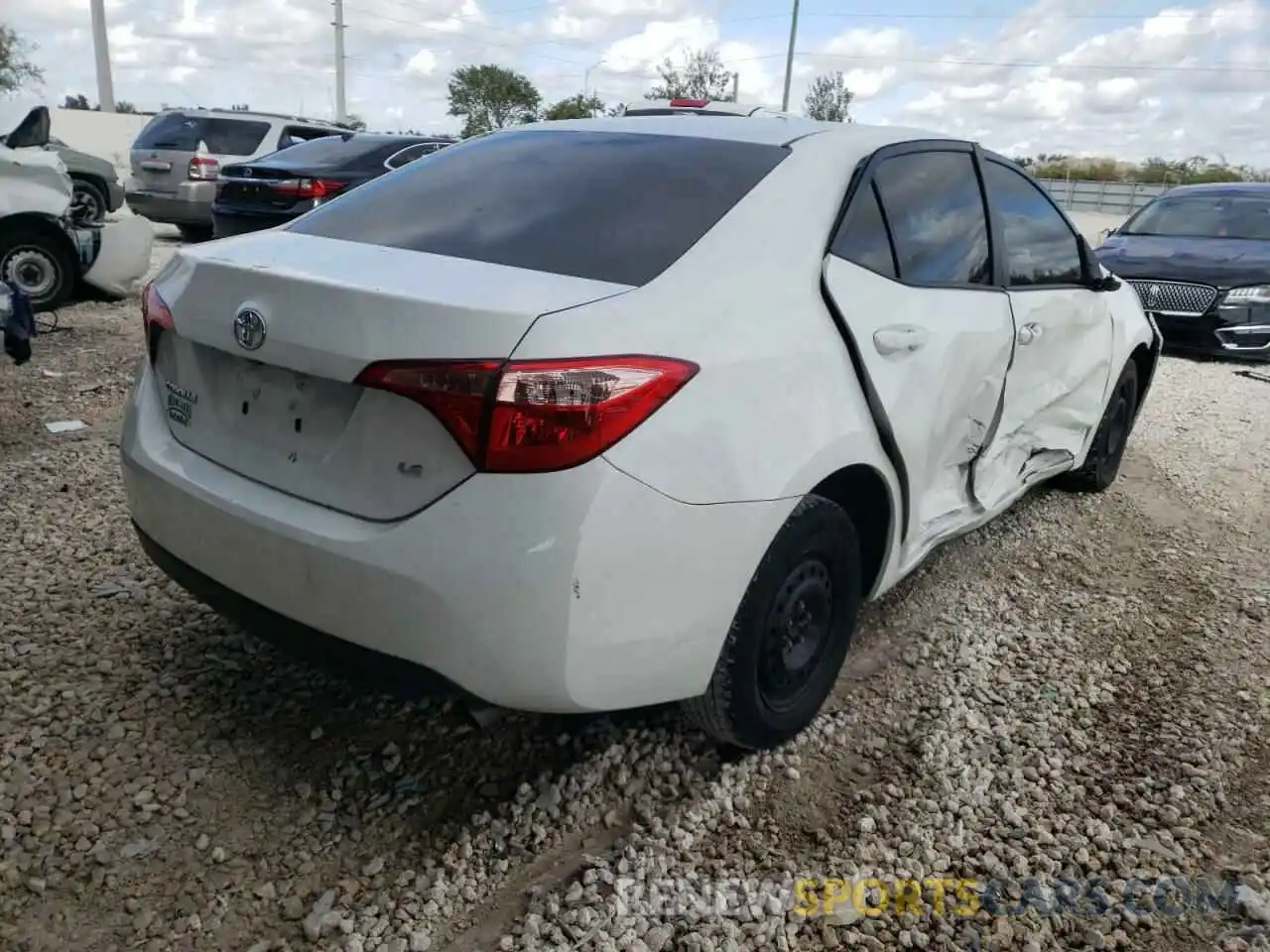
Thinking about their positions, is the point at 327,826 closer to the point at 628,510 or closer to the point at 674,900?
the point at 674,900

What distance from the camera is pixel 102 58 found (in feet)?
137

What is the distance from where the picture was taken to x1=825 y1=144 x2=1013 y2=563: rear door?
101 inches

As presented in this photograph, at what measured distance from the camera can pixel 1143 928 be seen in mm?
2166

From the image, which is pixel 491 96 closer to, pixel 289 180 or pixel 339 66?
pixel 339 66

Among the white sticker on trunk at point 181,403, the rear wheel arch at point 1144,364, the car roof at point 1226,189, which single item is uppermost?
the car roof at point 1226,189

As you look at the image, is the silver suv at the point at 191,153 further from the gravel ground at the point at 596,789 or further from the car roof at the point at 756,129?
the car roof at the point at 756,129

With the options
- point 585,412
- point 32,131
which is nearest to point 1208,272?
point 585,412

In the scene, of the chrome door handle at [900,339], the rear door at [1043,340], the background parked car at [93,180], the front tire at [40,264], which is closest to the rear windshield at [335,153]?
the front tire at [40,264]

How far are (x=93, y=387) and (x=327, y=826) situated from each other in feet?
14.9

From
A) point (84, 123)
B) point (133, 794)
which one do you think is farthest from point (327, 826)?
point (84, 123)

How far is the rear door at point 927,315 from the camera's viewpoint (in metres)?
2.56

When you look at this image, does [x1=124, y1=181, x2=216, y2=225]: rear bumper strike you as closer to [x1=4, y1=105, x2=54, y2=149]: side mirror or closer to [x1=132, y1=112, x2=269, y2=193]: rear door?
[x1=132, y1=112, x2=269, y2=193]: rear door

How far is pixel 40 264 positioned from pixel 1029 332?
7412 mm

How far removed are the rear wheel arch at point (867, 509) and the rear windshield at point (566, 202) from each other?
715mm
